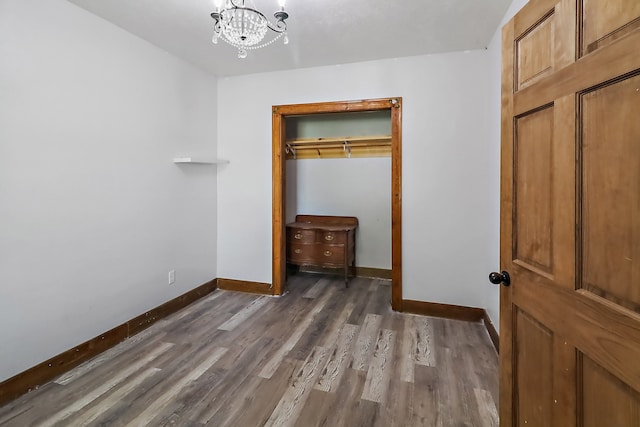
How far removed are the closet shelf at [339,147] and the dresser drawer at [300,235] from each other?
1141 millimetres

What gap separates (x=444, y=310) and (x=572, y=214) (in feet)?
7.32

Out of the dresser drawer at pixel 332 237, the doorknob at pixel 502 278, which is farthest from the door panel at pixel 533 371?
the dresser drawer at pixel 332 237

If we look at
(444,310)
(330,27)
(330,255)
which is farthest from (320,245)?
(330,27)

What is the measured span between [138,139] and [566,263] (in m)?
2.90

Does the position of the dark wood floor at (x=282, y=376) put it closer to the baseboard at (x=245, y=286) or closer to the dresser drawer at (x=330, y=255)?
the baseboard at (x=245, y=286)

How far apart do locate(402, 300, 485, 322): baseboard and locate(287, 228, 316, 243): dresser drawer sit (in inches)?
54.6

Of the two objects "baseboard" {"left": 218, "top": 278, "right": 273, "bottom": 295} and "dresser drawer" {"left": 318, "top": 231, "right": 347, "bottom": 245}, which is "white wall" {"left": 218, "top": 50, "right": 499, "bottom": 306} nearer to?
"dresser drawer" {"left": 318, "top": 231, "right": 347, "bottom": 245}

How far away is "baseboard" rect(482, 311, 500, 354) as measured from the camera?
232 centimetres

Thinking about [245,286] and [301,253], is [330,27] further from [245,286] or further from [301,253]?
[245,286]

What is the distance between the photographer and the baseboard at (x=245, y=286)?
11.5 feet

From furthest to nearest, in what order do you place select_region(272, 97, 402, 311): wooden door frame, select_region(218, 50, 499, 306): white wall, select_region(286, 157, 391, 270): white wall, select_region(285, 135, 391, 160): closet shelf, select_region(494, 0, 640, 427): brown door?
1. select_region(286, 157, 391, 270): white wall
2. select_region(285, 135, 391, 160): closet shelf
3. select_region(272, 97, 402, 311): wooden door frame
4. select_region(218, 50, 499, 306): white wall
5. select_region(494, 0, 640, 427): brown door

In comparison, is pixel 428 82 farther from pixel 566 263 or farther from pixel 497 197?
pixel 566 263

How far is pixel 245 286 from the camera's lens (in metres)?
3.58

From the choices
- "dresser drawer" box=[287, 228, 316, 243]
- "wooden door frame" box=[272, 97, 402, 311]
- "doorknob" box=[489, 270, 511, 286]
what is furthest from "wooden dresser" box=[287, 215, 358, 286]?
→ "doorknob" box=[489, 270, 511, 286]
